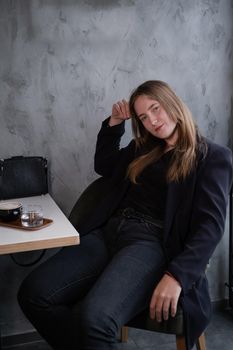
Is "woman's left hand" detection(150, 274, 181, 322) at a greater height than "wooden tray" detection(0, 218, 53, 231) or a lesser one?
lesser

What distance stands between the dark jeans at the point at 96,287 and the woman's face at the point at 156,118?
1.11 feet

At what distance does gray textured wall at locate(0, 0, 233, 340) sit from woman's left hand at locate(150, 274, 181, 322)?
2.41ft

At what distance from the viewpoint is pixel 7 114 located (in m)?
1.81

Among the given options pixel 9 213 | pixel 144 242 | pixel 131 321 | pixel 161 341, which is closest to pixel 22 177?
pixel 9 213

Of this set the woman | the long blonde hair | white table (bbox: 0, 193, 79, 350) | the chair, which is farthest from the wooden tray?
the long blonde hair

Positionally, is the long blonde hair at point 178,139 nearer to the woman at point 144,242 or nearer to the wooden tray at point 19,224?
the woman at point 144,242

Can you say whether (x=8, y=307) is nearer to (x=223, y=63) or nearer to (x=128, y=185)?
(x=128, y=185)

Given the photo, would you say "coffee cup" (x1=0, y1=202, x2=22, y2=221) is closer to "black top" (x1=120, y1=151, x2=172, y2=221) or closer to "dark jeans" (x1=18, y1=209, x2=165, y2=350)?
"dark jeans" (x1=18, y1=209, x2=165, y2=350)

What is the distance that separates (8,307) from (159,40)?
1384 mm

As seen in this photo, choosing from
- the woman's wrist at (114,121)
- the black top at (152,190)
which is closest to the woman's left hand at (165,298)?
the black top at (152,190)

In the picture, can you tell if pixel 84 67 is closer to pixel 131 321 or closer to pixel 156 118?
pixel 156 118

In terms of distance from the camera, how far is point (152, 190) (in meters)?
1.62

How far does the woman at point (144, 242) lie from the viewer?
1.33 m

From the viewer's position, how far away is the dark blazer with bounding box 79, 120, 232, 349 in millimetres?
1386
